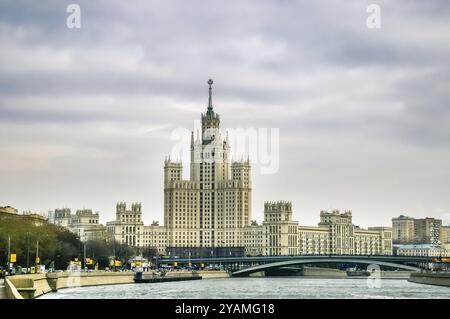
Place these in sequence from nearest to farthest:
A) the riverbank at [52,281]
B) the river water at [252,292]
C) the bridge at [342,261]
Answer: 1. the riverbank at [52,281]
2. the river water at [252,292]
3. the bridge at [342,261]

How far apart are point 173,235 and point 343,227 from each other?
21.3 m

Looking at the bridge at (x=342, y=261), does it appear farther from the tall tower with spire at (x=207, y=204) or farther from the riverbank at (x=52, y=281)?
the tall tower with spire at (x=207, y=204)

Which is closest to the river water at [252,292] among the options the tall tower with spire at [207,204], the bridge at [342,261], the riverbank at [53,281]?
the riverbank at [53,281]

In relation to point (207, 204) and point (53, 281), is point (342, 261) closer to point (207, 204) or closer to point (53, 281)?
point (53, 281)

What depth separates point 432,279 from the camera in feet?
187

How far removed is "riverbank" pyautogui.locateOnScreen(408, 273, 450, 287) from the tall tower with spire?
42.3m

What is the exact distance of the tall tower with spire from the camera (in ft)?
355

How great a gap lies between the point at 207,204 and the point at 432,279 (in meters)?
58.1

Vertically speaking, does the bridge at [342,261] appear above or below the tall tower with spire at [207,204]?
below

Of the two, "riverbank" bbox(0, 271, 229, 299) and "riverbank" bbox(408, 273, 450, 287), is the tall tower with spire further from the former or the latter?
"riverbank" bbox(408, 273, 450, 287)

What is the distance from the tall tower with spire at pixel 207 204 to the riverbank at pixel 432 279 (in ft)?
139

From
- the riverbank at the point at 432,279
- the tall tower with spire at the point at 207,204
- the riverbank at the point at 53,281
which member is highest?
the tall tower with spire at the point at 207,204

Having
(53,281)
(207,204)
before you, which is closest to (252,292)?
(53,281)

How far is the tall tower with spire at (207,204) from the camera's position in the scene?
355 feet
